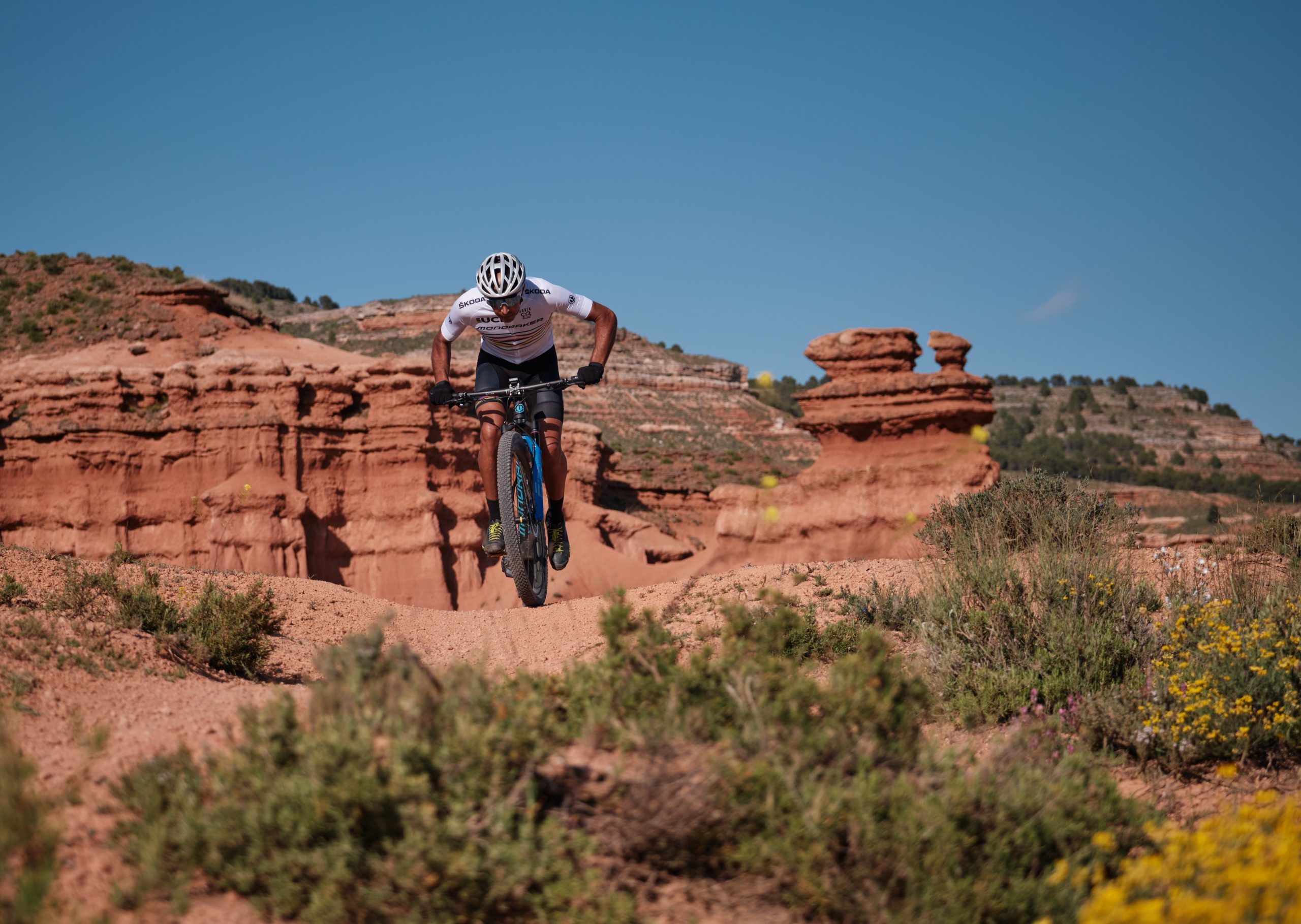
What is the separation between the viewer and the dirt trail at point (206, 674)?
345cm

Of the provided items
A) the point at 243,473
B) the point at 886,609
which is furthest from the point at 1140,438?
the point at 886,609

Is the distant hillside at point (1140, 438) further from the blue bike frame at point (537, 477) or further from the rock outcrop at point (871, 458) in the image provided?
the blue bike frame at point (537, 477)

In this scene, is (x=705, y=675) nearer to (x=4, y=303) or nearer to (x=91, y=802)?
(x=91, y=802)

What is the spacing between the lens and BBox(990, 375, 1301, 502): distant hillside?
67562 millimetres

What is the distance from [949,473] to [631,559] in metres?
10.4

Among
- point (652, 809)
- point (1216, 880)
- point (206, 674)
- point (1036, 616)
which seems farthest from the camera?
point (1036, 616)

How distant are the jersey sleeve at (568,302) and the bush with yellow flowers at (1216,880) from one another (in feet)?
20.2

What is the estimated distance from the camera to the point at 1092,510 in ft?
32.6

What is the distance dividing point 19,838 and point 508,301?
19.0 ft

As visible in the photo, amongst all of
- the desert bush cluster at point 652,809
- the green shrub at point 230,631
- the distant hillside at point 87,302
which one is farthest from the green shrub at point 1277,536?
the distant hillside at point 87,302

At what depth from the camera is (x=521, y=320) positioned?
27.7ft

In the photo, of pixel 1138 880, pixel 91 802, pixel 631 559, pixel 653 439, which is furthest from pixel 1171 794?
pixel 653 439

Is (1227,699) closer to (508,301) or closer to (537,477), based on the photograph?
(537,477)

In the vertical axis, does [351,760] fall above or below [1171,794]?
above
